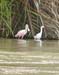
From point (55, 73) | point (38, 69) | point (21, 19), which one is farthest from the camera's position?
point (21, 19)

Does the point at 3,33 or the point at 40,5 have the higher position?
the point at 40,5

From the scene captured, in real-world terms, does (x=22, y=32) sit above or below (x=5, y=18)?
below

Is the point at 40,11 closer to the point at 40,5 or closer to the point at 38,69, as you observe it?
the point at 40,5

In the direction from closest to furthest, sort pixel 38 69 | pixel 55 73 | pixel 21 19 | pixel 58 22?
pixel 55 73 < pixel 38 69 < pixel 58 22 < pixel 21 19

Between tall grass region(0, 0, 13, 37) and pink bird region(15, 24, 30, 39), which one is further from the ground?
tall grass region(0, 0, 13, 37)

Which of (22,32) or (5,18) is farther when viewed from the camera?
(22,32)

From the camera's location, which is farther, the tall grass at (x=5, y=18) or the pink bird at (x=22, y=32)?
the pink bird at (x=22, y=32)

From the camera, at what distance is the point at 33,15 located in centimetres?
1080

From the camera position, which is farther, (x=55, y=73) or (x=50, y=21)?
(x=50, y=21)

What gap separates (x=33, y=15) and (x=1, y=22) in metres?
0.89

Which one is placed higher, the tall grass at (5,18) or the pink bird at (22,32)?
the tall grass at (5,18)

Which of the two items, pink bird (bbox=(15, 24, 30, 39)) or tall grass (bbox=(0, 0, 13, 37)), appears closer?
tall grass (bbox=(0, 0, 13, 37))

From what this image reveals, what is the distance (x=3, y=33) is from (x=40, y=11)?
1.14 meters

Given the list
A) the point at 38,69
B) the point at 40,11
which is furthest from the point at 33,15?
the point at 38,69
